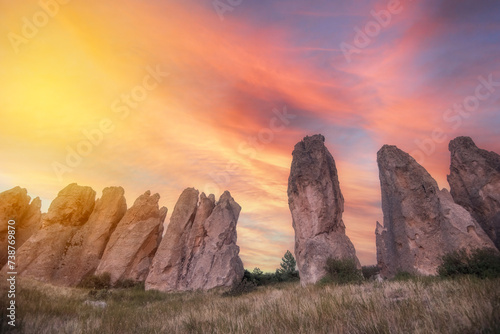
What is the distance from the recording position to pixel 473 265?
1326 cm

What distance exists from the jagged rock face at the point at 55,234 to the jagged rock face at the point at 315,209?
3349 cm

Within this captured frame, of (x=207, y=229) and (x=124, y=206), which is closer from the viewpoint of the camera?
(x=207, y=229)

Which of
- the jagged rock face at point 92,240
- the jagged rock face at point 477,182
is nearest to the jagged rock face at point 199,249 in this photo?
the jagged rock face at point 92,240

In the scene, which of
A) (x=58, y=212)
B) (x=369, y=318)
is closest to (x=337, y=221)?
(x=369, y=318)

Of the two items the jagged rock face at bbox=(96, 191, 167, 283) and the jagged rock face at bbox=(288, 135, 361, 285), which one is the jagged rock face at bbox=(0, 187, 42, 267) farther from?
the jagged rock face at bbox=(288, 135, 361, 285)

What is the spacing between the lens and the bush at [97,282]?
2974 centimetres

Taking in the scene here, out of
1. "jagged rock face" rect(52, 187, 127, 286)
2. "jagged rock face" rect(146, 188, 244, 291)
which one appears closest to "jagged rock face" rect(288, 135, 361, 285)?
"jagged rock face" rect(146, 188, 244, 291)

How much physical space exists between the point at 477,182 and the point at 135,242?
42.3 metres

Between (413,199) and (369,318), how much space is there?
68.4 ft

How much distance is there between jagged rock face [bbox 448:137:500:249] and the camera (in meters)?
23.4

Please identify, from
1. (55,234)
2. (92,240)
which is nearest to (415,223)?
(92,240)

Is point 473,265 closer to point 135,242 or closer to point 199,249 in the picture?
point 199,249

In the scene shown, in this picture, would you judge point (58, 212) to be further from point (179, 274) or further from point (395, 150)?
point (395, 150)

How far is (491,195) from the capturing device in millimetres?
23844
